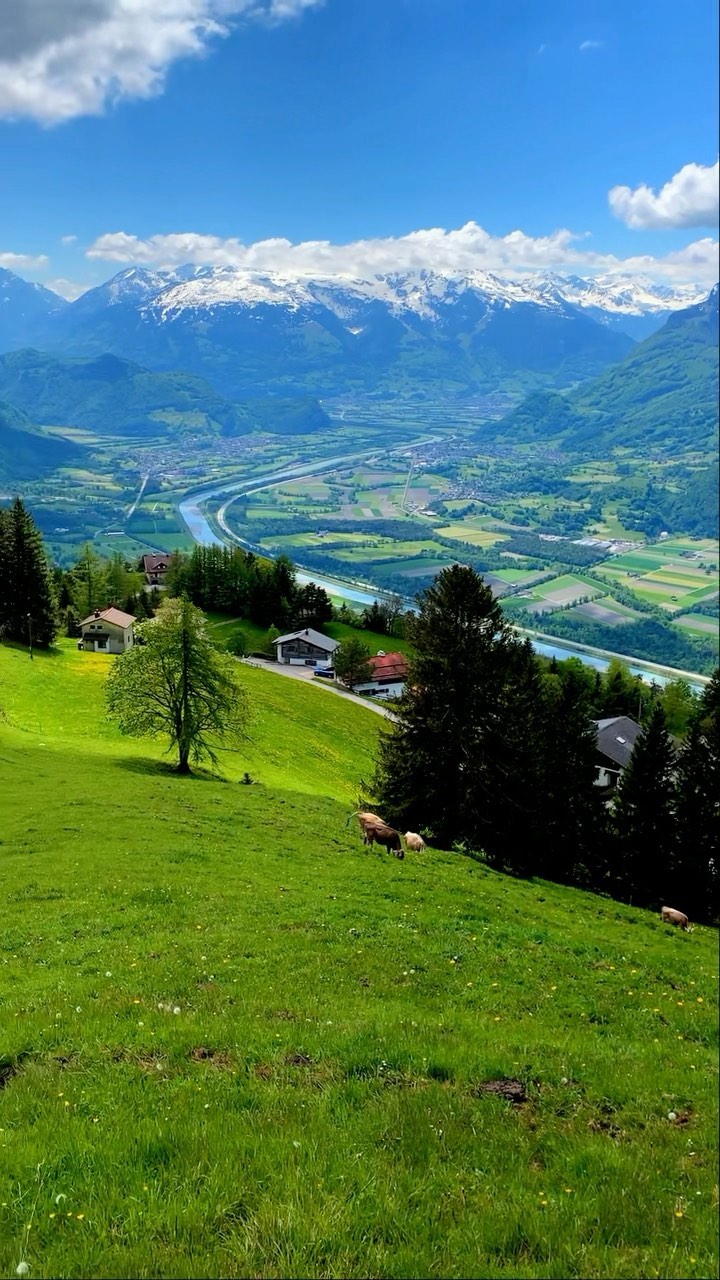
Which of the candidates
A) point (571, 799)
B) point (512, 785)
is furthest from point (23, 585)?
point (571, 799)

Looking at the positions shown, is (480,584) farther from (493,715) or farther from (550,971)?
(550,971)

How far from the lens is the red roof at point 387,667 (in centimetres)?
10156

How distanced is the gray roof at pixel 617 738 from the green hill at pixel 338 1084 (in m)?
57.6

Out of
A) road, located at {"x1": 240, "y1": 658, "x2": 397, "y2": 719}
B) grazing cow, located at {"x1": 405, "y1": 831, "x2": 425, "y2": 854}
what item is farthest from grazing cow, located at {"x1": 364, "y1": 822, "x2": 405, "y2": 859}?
road, located at {"x1": 240, "y1": 658, "x2": 397, "y2": 719}

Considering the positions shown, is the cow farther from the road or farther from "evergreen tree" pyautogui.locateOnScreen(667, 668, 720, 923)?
the road

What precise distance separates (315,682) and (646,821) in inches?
2555

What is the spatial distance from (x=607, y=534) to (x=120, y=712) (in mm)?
184086

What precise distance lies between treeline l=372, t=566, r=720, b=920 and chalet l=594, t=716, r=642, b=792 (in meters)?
35.6

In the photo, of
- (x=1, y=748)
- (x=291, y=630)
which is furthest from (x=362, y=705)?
(x=1, y=748)

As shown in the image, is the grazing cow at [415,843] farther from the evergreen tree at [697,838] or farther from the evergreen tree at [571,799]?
the evergreen tree at [697,838]

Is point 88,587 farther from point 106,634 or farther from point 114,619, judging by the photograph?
point 106,634

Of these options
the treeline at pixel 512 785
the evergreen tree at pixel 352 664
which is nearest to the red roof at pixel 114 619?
the evergreen tree at pixel 352 664

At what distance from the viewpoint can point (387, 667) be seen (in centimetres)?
10362

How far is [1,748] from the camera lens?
122ft
